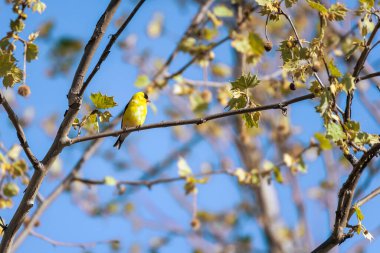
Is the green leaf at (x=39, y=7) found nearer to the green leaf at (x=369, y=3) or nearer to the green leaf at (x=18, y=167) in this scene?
the green leaf at (x=18, y=167)

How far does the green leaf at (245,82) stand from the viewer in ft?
6.39

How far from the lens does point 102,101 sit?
6.49 ft

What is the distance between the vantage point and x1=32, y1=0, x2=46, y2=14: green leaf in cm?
228

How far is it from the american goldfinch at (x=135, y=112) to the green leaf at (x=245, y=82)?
1862 millimetres

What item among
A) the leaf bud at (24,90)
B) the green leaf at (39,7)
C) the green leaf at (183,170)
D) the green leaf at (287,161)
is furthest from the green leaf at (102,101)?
the green leaf at (287,161)

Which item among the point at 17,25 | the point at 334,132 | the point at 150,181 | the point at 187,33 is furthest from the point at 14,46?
the point at 187,33

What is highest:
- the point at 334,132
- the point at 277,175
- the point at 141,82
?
the point at 141,82

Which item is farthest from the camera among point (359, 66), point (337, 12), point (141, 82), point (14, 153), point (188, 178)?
point (141, 82)

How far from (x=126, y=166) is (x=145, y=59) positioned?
144 cm

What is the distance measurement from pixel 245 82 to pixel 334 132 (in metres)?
0.35

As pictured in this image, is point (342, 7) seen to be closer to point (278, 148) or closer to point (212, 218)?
point (278, 148)

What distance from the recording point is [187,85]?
4180 millimetres

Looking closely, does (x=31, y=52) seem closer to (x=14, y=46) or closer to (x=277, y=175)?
(x=14, y=46)

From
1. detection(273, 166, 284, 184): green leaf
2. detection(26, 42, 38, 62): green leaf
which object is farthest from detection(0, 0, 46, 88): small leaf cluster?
detection(273, 166, 284, 184): green leaf
